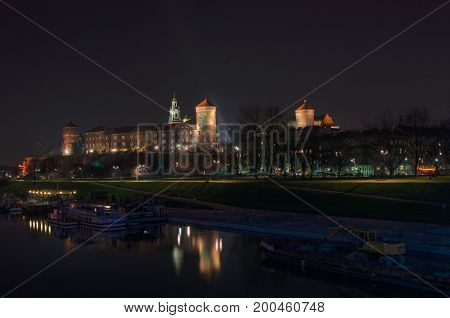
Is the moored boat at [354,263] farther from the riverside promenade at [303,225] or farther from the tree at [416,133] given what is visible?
the tree at [416,133]

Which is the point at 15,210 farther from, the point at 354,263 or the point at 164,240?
the point at 354,263

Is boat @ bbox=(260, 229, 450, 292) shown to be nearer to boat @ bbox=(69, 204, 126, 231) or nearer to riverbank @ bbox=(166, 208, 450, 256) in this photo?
riverbank @ bbox=(166, 208, 450, 256)

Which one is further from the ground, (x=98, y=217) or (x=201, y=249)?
(x=98, y=217)

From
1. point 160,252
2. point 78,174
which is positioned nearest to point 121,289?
point 160,252

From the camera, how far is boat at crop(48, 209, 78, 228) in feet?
201

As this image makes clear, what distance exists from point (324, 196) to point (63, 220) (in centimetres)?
2991

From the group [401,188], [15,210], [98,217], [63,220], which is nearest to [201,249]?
[98,217]

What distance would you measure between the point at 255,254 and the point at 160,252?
308 inches

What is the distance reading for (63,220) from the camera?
62500 mm

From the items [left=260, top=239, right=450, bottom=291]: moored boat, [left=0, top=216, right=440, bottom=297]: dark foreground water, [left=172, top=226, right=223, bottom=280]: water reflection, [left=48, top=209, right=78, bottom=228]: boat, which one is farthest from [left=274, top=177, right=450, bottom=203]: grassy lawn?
[left=48, top=209, right=78, bottom=228]: boat

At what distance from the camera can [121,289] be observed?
3122 cm

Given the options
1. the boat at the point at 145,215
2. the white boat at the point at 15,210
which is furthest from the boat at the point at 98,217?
the white boat at the point at 15,210

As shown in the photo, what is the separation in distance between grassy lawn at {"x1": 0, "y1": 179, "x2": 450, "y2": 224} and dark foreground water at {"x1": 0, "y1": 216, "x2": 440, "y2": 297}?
12.8 m
